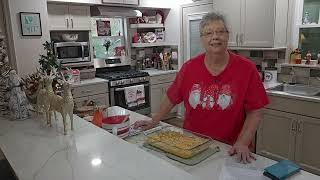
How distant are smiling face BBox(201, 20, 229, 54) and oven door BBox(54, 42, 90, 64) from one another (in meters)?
2.72

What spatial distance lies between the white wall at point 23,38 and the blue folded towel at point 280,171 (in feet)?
10.3

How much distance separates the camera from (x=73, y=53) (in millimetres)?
3877

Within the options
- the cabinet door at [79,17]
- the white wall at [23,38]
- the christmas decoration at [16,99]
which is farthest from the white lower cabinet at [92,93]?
the christmas decoration at [16,99]

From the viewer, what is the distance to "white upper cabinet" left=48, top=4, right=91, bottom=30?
3576 millimetres

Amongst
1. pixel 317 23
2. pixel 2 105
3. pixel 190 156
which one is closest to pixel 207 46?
pixel 190 156

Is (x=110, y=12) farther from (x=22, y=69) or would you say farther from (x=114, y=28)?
(x=22, y=69)

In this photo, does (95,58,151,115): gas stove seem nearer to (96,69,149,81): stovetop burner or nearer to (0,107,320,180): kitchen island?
(96,69,149,81): stovetop burner

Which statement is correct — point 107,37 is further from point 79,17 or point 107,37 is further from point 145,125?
point 145,125

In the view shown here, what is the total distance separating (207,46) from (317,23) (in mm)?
2214

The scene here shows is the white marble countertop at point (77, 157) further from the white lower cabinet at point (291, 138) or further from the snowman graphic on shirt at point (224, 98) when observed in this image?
the white lower cabinet at point (291, 138)

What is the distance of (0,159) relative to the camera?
1.66 metres

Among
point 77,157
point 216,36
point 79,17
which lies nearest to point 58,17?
point 79,17

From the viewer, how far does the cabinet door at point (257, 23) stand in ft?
9.98

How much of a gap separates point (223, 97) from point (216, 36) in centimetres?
36
